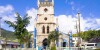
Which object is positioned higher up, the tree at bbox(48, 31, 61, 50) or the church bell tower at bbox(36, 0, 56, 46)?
the church bell tower at bbox(36, 0, 56, 46)

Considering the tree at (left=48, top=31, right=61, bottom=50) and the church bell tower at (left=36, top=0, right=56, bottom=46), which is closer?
the tree at (left=48, top=31, right=61, bottom=50)

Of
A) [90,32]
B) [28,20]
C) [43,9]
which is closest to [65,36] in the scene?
[43,9]

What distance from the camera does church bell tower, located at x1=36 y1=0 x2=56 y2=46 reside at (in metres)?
94.1

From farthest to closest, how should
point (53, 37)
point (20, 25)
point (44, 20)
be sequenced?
point (44, 20) < point (53, 37) < point (20, 25)

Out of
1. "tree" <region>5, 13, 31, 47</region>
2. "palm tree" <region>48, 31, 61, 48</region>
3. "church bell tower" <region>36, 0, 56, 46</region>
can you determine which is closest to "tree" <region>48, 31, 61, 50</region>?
"palm tree" <region>48, 31, 61, 48</region>

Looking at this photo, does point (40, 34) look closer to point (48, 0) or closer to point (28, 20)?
point (48, 0)

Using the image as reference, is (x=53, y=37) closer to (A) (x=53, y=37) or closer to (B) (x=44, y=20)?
(A) (x=53, y=37)

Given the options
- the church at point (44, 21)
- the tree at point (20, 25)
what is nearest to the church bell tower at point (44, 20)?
the church at point (44, 21)

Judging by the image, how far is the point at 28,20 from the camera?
201 feet

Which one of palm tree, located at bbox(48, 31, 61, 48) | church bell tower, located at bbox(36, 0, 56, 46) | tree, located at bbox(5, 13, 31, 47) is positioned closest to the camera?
tree, located at bbox(5, 13, 31, 47)

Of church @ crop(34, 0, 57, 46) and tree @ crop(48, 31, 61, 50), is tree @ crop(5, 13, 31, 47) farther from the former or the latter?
church @ crop(34, 0, 57, 46)

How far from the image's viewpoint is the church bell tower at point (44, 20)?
309ft

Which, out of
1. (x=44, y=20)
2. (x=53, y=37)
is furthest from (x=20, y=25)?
(x=44, y=20)

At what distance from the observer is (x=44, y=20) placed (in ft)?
310
